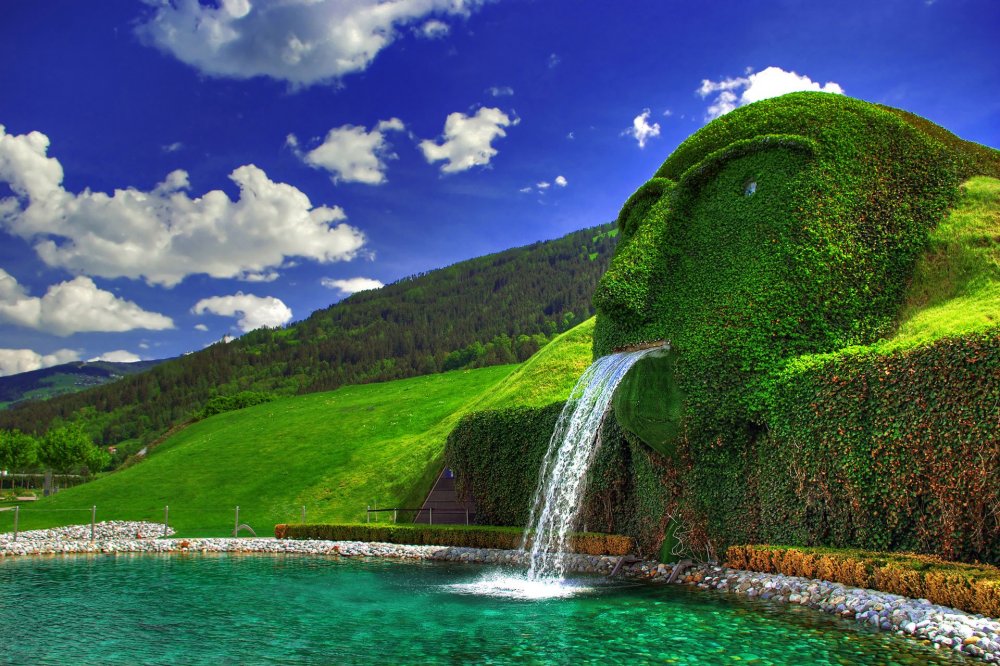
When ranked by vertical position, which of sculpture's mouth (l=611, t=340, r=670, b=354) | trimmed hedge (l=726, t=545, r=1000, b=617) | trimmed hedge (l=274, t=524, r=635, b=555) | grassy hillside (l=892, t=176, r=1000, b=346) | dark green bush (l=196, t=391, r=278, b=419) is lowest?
trimmed hedge (l=274, t=524, r=635, b=555)

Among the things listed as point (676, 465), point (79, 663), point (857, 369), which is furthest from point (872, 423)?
point (79, 663)

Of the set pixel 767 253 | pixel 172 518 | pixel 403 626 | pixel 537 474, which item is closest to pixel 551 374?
pixel 537 474

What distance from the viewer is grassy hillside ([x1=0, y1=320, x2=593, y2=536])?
33.8 metres

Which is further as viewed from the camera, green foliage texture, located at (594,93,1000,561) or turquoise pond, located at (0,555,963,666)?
green foliage texture, located at (594,93,1000,561)

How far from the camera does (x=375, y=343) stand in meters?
124

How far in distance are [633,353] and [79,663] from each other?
1099cm

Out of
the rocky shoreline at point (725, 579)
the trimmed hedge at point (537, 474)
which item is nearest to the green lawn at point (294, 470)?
the trimmed hedge at point (537, 474)

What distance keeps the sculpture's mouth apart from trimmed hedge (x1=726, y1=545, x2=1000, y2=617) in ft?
14.0

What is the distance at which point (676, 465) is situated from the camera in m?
14.6

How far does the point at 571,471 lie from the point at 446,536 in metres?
6.71

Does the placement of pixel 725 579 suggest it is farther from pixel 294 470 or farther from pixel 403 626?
pixel 294 470

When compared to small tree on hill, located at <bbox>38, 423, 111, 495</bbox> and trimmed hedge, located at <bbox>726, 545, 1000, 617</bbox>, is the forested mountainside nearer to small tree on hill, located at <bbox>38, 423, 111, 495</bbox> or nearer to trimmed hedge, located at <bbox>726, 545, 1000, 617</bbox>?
small tree on hill, located at <bbox>38, 423, 111, 495</bbox>

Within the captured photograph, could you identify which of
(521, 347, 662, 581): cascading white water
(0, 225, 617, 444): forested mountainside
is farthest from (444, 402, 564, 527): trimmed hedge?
(0, 225, 617, 444): forested mountainside

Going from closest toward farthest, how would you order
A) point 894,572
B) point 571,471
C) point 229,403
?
point 894,572, point 571,471, point 229,403
